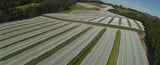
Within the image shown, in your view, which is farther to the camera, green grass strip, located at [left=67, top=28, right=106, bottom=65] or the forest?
the forest

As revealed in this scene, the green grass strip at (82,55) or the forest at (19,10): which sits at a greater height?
the forest at (19,10)

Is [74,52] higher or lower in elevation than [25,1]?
lower

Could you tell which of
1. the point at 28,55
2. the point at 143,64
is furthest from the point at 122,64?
the point at 28,55

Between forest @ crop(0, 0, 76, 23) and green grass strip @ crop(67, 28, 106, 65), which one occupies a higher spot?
forest @ crop(0, 0, 76, 23)

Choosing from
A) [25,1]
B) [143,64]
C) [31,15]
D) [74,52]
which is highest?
[25,1]

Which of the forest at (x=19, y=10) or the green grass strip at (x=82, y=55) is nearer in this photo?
the green grass strip at (x=82, y=55)

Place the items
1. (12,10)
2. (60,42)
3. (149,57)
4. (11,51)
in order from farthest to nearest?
(12,10) → (60,42) → (149,57) → (11,51)

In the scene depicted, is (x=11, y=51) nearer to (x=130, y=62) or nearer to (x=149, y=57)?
(x=130, y=62)

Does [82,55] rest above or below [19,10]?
below

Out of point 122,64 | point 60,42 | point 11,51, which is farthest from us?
point 60,42

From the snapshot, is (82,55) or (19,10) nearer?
(82,55)

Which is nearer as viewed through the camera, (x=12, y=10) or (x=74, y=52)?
(x=74, y=52)
